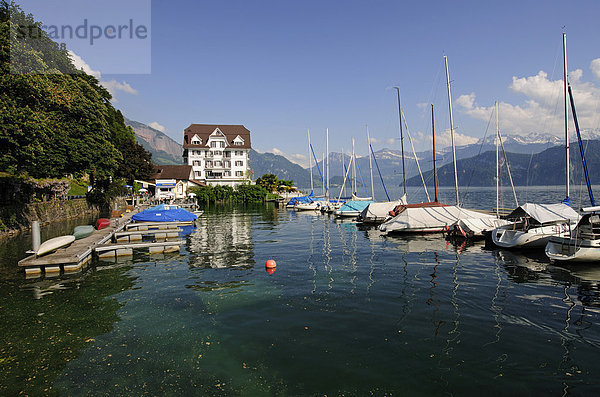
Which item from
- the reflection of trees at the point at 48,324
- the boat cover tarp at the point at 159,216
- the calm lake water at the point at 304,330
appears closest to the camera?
the calm lake water at the point at 304,330

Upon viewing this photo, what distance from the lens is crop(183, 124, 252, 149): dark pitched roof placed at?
355 feet

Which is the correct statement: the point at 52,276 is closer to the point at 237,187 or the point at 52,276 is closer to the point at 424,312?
the point at 424,312

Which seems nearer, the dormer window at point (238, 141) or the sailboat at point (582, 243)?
the sailboat at point (582, 243)

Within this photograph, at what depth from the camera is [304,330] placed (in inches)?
423

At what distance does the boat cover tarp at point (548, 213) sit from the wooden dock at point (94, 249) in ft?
87.1

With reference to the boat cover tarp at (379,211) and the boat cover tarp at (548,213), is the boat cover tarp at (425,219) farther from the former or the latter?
the boat cover tarp at (379,211)

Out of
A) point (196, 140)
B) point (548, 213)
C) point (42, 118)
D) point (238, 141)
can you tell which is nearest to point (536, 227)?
point (548, 213)

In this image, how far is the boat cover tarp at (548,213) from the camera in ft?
77.7

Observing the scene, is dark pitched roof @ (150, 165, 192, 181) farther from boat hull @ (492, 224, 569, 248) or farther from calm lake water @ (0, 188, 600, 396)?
boat hull @ (492, 224, 569, 248)

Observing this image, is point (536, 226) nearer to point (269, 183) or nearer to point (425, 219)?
point (425, 219)

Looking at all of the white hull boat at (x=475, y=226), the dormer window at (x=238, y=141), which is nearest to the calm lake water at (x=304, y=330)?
the white hull boat at (x=475, y=226)

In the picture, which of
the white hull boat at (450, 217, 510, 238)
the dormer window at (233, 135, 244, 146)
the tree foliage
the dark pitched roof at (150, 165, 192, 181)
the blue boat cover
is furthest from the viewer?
the dormer window at (233, 135, 244, 146)

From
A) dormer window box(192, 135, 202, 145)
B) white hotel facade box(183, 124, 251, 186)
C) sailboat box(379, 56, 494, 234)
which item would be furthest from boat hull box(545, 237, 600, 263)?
dormer window box(192, 135, 202, 145)

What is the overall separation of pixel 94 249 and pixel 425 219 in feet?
94.3
